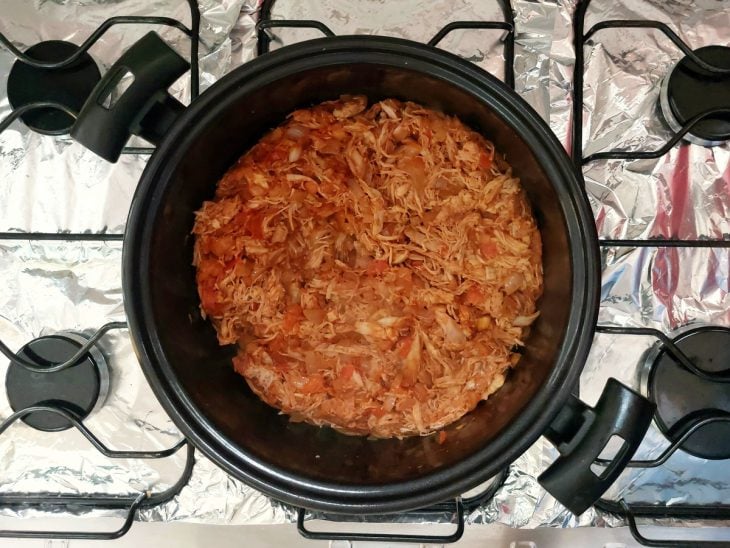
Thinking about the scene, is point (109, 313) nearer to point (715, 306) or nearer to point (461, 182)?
point (461, 182)

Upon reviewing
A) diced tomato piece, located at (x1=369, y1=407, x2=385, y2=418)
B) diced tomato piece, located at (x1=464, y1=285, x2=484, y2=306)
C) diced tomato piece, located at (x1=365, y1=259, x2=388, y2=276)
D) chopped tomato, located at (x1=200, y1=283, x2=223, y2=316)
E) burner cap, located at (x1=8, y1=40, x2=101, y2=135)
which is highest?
burner cap, located at (x1=8, y1=40, x2=101, y2=135)

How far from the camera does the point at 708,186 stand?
4.21 ft

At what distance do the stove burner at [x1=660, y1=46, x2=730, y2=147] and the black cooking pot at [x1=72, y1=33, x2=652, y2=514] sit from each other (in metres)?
0.42

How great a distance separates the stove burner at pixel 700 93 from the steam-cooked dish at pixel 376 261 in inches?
16.8

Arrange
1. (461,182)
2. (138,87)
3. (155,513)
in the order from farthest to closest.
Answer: (155,513)
(461,182)
(138,87)

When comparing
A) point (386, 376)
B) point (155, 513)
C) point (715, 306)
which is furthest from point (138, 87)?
point (715, 306)

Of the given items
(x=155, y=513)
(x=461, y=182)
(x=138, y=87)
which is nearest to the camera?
(x=138, y=87)

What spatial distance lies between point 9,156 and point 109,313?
41 cm

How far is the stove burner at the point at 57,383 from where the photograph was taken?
1248 millimetres

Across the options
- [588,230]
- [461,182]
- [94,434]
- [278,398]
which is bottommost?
[94,434]

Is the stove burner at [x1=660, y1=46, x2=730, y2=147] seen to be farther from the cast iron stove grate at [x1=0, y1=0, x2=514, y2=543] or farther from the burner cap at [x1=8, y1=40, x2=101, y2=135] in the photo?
the burner cap at [x1=8, y1=40, x2=101, y2=135]

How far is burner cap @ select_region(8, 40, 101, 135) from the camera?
125 centimetres

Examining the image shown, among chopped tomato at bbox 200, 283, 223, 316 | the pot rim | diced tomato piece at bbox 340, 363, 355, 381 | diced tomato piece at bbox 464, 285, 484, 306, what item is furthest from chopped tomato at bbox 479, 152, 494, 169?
chopped tomato at bbox 200, 283, 223, 316

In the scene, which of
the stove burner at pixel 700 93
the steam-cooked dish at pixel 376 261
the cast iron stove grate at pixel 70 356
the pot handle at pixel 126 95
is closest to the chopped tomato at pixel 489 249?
the steam-cooked dish at pixel 376 261
